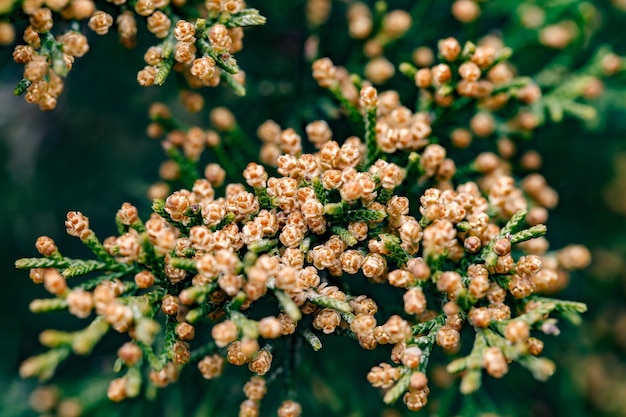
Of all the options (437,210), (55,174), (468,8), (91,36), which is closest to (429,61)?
(468,8)

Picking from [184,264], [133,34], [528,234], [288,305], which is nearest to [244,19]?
[133,34]

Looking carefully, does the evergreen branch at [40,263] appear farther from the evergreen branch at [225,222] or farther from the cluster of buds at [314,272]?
the evergreen branch at [225,222]

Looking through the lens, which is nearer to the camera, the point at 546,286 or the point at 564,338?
the point at 546,286

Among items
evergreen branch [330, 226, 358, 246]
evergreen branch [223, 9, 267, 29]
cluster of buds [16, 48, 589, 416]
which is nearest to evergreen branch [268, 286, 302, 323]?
cluster of buds [16, 48, 589, 416]

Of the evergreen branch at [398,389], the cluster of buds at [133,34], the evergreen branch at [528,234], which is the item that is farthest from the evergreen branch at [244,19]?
the evergreen branch at [398,389]

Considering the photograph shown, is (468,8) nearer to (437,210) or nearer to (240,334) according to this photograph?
(437,210)

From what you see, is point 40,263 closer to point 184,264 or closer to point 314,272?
point 184,264
